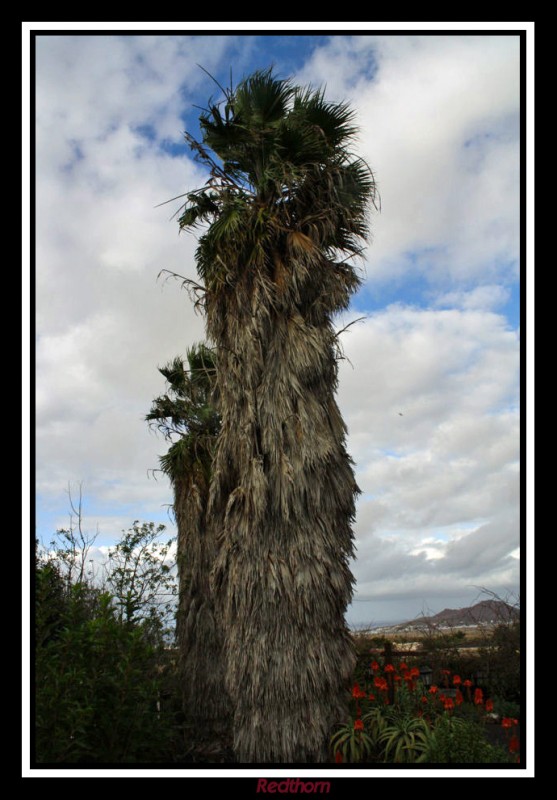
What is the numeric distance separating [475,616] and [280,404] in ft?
28.5

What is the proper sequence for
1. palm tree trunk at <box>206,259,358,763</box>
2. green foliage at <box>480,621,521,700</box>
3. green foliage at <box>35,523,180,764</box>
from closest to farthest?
1. green foliage at <box>35,523,180,764</box>
2. palm tree trunk at <box>206,259,358,763</box>
3. green foliage at <box>480,621,521,700</box>

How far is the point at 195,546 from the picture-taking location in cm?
1513

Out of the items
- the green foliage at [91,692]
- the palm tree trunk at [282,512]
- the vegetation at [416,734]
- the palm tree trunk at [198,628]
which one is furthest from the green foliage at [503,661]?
the green foliage at [91,692]

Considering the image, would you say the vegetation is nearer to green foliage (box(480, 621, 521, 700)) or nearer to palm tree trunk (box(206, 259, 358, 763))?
palm tree trunk (box(206, 259, 358, 763))

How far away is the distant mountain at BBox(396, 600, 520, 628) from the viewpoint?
1401 centimetres

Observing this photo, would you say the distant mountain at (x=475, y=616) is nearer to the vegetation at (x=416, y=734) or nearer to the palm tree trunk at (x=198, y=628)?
the vegetation at (x=416, y=734)

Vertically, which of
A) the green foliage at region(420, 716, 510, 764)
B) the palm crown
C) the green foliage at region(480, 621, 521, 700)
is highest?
the palm crown

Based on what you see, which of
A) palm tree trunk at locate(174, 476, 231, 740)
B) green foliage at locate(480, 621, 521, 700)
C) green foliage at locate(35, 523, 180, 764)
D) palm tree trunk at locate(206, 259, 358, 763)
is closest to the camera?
green foliage at locate(35, 523, 180, 764)

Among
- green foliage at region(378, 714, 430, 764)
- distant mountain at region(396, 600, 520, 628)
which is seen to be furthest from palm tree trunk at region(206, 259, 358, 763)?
distant mountain at region(396, 600, 520, 628)

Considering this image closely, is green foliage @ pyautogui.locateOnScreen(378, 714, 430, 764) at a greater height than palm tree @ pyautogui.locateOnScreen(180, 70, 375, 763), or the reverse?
palm tree @ pyautogui.locateOnScreen(180, 70, 375, 763)

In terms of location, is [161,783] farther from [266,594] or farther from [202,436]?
[202,436]

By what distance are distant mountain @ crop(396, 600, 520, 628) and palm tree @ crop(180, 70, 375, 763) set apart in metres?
6.37

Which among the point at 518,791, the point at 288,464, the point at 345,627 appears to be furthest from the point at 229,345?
the point at 518,791

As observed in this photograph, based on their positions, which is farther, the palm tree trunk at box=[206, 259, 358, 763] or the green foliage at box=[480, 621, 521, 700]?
the green foliage at box=[480, 621, 521, 700]
